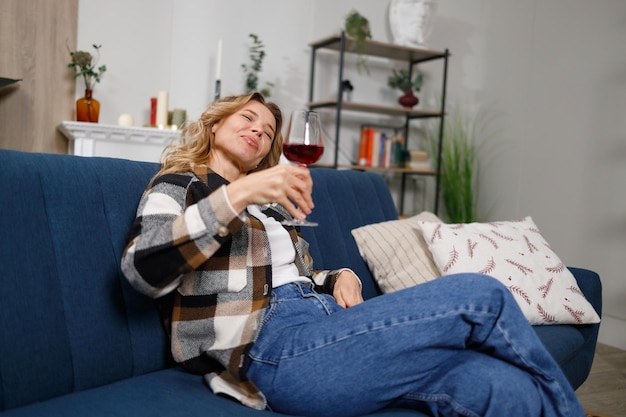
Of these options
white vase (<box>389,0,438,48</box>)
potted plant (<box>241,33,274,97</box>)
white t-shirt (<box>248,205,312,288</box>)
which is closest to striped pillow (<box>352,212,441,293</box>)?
white t-shirt (<box>248,205,312,288</box>)

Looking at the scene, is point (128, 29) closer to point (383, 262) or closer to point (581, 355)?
point (383, 262)

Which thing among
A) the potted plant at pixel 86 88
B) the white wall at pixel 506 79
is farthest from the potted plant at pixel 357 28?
the potted plant at pixel 86 88

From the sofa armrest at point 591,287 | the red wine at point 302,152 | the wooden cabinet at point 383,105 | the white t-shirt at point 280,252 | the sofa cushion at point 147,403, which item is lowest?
the sofa cushion at point 147,403

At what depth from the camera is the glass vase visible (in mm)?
3570

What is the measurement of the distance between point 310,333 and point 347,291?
420 millimetres

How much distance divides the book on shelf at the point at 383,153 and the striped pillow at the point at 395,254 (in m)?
2.35

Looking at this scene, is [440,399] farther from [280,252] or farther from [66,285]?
[66,285]

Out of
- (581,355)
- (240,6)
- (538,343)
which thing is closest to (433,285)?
(538,343)

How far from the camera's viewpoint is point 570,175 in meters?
4.18

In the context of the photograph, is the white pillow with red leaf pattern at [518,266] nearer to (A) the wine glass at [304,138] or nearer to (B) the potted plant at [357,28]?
(A) the wine glass at [304,138]

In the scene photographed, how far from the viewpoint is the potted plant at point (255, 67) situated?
4.16m

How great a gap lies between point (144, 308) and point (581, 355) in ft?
5.19

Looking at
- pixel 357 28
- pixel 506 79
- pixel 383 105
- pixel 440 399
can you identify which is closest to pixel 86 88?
pixel 357 28

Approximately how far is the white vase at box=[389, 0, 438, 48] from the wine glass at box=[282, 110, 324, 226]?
132 inches
